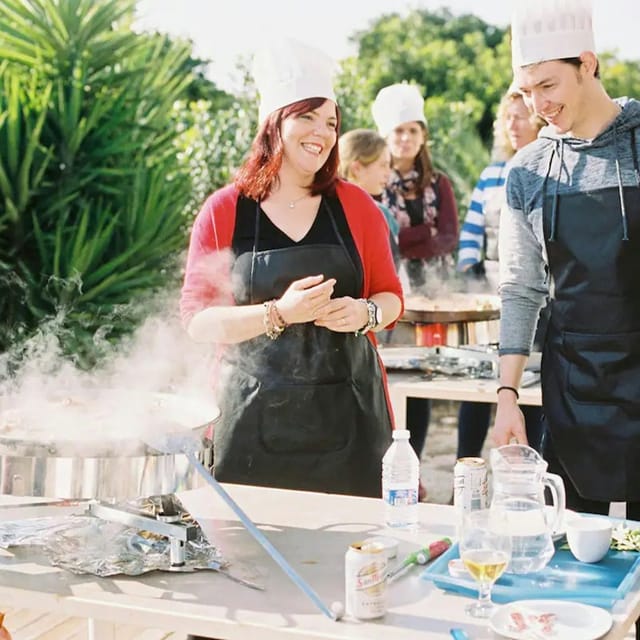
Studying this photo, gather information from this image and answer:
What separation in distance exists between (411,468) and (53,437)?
0.84 m

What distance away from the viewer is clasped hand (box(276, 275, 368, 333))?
9.29ft

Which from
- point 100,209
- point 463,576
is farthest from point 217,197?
point 100,209

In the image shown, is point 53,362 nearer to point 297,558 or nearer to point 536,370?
point 297,558

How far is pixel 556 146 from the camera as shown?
2.92m

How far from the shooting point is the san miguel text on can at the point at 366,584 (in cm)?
191

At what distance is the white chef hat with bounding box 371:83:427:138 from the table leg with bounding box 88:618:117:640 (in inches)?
158

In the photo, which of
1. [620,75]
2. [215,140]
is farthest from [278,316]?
[620,75]

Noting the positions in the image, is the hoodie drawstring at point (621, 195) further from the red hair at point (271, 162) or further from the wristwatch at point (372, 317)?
the red hair at point (271, 162)

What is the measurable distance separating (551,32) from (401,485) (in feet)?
4.09

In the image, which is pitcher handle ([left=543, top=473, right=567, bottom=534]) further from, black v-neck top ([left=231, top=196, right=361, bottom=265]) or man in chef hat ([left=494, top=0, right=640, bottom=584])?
black v-neck top ([left=231, top=196, right=361, bottom=265])

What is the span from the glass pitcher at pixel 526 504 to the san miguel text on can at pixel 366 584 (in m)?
0.32

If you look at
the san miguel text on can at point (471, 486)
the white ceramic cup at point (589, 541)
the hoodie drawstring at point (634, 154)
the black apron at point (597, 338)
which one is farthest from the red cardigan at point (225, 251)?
the white ceramic cup at point (589, 541)

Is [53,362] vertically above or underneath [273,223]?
underneath

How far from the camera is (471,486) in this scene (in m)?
2.36
